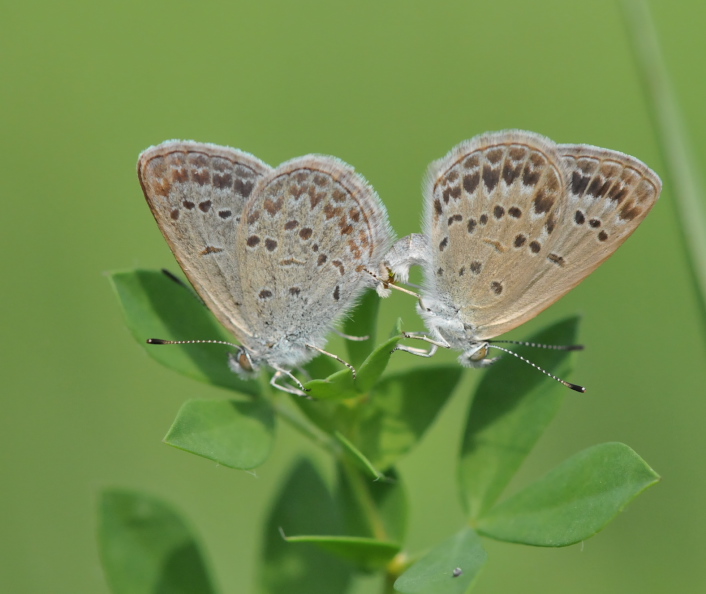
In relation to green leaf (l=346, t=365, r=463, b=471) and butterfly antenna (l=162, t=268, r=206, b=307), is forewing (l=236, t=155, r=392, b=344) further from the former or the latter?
green leaf (l=346, t=365, r=463, b=471)

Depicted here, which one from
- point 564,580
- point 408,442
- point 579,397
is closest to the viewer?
point 408,442

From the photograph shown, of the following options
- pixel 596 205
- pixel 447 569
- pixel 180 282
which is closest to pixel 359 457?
pixel 447 569

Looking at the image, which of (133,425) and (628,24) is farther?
(133,425)

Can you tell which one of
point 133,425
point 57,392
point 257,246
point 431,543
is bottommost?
point 431,543

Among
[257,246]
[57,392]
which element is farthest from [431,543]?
[57,392]

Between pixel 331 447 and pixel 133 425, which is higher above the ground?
pixel 331 447

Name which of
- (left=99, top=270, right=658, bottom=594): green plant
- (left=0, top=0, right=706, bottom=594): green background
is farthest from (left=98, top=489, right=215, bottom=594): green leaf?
(left=0, top=0, right=706, bottom=594): green background

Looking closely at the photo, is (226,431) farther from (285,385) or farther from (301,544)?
(301,544)

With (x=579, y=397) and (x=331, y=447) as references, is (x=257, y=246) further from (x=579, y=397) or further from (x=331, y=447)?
(x=579, y=397)

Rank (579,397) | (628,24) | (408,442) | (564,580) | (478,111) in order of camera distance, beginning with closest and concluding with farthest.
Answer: (408,442) < (628,24) < (564,580) < (579,397) < (478,111)
